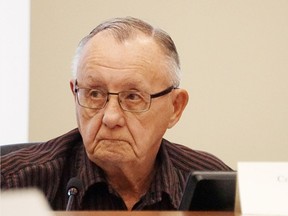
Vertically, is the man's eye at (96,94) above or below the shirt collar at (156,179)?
above

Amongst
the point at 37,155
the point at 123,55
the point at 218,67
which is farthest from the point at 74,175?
the point at 218,67

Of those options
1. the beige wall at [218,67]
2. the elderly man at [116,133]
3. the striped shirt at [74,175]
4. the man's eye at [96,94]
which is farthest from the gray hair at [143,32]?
the beige wall at [218,67]

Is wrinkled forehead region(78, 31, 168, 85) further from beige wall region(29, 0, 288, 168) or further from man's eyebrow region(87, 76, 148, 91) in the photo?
beige wall region(29, 0, 288, 168)

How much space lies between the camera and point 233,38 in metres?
2.63

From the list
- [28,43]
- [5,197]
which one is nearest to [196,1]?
[28,43]

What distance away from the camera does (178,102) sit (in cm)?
157

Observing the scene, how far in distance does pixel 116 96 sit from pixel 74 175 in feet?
0.82

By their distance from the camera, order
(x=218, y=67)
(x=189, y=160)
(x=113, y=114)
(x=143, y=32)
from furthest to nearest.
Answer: (x=218, y=67), (x=189, y=160), (x=143, y=32), (x=113, y=114)

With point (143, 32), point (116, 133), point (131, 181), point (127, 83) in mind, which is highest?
point (143, 32)

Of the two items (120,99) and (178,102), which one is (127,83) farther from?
(178,102)

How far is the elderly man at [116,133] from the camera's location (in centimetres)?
139

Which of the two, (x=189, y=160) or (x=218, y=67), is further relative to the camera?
(x=218, y=67)

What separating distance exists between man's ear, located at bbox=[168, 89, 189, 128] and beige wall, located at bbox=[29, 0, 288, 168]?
3.38 ft

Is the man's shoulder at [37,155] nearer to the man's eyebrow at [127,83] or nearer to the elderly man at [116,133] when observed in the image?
the elderly man at [116,133]
